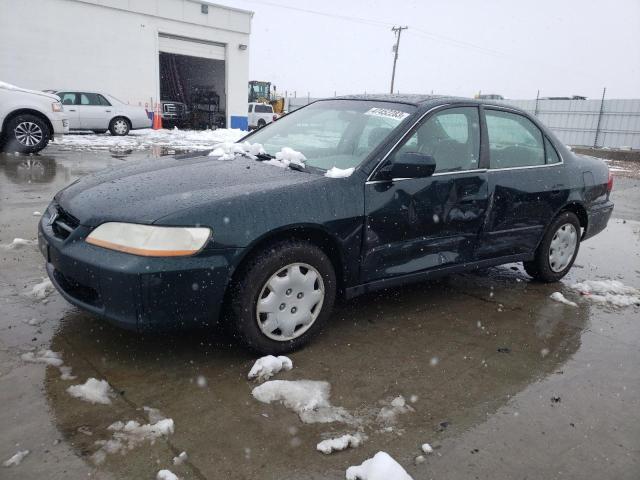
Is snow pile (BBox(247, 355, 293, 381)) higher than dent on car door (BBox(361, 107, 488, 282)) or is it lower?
lower

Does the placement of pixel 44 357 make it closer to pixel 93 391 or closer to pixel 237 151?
pixel 93 391

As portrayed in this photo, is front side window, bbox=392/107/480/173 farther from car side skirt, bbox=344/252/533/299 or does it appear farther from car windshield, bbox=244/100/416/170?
car side skirt, bbox=344/252/533/299

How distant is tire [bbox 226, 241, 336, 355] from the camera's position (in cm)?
267

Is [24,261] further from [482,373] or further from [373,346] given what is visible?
[482,373]

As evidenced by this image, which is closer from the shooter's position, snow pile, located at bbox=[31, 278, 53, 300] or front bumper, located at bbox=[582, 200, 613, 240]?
snow pile, located at bbox=[31, 278, 53, 300]

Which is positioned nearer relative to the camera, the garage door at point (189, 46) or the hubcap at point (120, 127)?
the hubcap at point (120, 127)

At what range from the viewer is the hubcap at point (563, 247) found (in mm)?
4438

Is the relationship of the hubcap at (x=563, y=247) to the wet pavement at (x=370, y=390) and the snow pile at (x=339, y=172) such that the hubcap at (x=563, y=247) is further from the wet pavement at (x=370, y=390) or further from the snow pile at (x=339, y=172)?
the snow pile at (x=339, y=172)

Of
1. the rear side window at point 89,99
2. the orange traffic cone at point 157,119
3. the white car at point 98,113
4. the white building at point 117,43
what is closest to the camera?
the white car at point 98,113

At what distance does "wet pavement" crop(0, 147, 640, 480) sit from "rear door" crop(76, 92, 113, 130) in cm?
1354

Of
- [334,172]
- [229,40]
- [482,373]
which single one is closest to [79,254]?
[334,172]

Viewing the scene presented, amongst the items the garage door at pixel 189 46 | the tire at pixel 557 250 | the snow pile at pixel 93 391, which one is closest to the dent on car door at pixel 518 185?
the tire at pixel 557 250

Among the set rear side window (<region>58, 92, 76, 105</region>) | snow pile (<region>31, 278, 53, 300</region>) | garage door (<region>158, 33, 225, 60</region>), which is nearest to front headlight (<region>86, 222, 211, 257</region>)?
snow pile (<region>31, 278, 53, 300</region>)

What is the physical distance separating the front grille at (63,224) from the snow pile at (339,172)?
4.63ft
